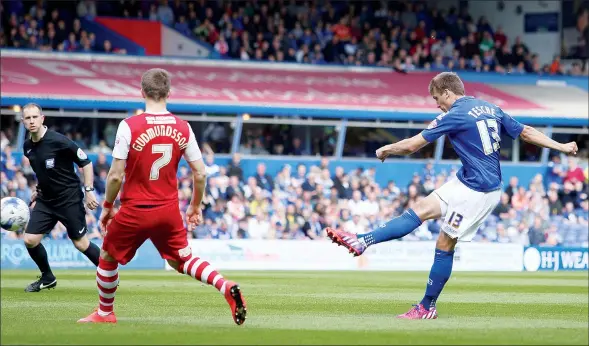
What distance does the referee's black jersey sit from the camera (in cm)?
1448

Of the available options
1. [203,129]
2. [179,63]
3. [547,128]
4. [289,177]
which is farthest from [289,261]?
[547,128]

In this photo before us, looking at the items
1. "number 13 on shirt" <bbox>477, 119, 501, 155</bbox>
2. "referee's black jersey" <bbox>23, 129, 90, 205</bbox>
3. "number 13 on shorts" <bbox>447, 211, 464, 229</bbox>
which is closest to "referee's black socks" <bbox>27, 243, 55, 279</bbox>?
"referee's black jersey" <bbox>23, 129, 90, 205</bbox>

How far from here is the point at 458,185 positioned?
11.5 m

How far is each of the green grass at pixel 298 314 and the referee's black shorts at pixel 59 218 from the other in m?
0.82

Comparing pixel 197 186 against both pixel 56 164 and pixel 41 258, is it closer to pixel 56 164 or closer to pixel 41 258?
pixel 56 164

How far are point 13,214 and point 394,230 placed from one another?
16.1 feet

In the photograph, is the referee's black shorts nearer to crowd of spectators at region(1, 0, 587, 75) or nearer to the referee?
the referee

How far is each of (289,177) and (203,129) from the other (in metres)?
Answer: 3.63

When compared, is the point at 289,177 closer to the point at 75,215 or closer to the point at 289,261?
the point at 289,261

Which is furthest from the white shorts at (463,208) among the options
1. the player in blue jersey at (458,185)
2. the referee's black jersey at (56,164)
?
the referee's black jersey at (56,164)

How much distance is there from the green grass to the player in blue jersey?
0.63 metres

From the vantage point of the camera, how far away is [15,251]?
24.8 metres

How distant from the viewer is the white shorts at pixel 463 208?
1134 centimetres

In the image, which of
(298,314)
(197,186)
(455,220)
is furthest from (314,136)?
(197,186)
